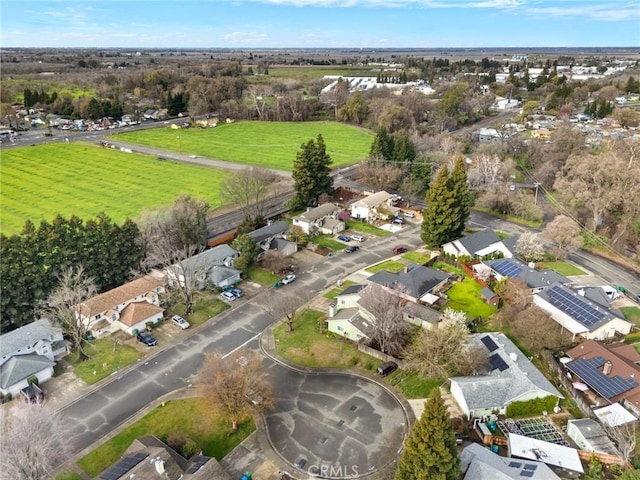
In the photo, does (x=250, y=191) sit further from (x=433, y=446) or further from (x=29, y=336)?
(x=433, y=446)

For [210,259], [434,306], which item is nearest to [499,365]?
[434,306]

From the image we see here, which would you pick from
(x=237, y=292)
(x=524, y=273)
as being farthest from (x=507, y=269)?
(x=237, y=292)

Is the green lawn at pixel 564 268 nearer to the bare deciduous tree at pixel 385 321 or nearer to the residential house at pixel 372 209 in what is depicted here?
the residential house at pixel 372 209

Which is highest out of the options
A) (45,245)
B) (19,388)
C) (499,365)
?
(45,245)

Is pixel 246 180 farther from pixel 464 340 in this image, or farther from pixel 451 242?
pixel 464 340

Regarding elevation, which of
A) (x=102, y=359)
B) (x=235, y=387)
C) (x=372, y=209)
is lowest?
(x=102, y=359)

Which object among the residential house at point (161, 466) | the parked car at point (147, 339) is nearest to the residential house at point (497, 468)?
the residential house at point (161, 466)
